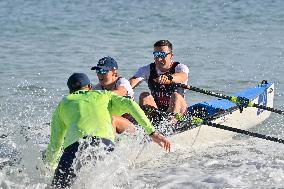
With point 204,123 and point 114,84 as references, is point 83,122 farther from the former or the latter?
point 204,123

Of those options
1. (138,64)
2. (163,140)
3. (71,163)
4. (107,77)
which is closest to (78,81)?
(71,163)

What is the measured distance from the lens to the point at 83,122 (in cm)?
710

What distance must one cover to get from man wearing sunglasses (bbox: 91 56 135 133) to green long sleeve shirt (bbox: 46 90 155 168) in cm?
165

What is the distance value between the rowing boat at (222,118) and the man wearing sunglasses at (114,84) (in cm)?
97

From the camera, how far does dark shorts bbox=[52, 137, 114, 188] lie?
7020 millimetres

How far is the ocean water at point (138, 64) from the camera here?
866 cm

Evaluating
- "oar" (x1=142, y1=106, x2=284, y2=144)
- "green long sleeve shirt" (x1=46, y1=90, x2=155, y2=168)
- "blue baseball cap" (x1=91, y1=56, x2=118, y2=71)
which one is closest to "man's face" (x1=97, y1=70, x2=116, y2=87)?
"blue baseball cap" (x1=91, y1=56, x2=118, y2=71)

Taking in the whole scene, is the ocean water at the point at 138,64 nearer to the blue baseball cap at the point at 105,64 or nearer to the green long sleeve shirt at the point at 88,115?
the green long sleeve shirt at the point at 88,115

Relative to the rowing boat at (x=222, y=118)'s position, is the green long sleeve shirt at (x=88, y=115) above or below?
above

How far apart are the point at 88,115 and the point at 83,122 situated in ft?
0.33

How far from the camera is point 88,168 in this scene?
7234mm

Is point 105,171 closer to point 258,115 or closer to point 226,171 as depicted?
point 226,171

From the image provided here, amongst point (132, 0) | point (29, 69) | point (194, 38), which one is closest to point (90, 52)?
point (29, 69)

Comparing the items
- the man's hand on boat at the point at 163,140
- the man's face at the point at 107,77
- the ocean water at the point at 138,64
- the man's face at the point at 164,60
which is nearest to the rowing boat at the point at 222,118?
the ocean water at the point at 138,64
